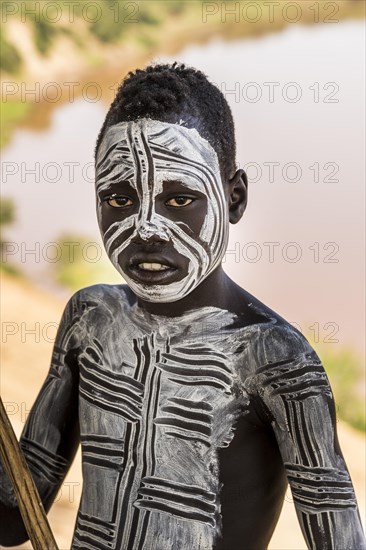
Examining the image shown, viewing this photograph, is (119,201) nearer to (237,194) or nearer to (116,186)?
(116,186)

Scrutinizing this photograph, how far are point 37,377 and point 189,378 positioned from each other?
4.34ft

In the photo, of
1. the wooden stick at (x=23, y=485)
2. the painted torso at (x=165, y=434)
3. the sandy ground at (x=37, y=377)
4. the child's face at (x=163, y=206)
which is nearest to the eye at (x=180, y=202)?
the child's face at (x=163, y=206)

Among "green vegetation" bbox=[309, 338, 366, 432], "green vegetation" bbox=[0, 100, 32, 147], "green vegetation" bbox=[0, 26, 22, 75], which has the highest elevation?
"green vegetation" bbox=[0, 26, 22, 75]

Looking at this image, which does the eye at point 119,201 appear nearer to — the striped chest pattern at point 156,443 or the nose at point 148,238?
the nose at point 148,238

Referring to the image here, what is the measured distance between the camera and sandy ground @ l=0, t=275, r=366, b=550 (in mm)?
2037

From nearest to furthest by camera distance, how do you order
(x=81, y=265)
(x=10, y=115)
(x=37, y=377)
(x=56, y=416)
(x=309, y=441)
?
(x=309, y=441)
(x=56, y=416)
(x=37, y=377)
(x=81, y=265)
(x=10, y=115)

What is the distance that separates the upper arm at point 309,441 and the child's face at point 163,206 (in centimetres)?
13

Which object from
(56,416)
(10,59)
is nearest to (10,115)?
(10,59)

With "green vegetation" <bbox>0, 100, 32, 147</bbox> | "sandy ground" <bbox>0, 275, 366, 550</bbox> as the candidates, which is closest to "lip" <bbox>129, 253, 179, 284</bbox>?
"sandy ground" <bbox>0, 275, 366, 550</bbox>

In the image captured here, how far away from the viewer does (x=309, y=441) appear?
108cm

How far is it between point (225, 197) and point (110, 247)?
0.45 ft

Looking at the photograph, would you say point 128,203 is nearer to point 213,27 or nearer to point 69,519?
point 69,519

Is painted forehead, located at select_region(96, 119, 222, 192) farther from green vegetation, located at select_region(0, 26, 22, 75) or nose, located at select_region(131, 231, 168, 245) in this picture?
green vegetation, located at select_region(0, 26, 22, 75)

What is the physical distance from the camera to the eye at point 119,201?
1115mm
